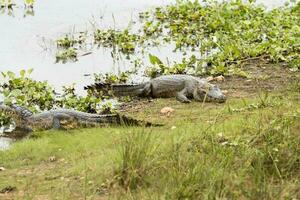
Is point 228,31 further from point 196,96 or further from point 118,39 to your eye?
point 196,96

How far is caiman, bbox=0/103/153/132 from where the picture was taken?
6674mm

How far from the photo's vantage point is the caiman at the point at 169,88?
25.0 ft

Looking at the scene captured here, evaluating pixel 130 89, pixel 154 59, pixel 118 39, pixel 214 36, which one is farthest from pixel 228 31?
pixel 130 89

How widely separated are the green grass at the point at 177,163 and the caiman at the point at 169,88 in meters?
1.69

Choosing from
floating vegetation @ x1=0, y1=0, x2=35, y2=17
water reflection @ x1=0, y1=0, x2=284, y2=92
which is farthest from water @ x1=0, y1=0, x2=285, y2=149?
floating vegetation @ x1=0, y1=0, x2=35, y2=17

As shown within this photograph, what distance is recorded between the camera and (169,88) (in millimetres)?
7906

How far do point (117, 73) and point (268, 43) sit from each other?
244cm

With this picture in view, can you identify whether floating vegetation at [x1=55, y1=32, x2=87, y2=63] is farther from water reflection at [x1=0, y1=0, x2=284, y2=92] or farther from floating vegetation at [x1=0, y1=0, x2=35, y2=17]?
floating vegetation at [x1=0, y1=0, x2=35, y2=17]

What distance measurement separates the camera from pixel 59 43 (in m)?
10.7

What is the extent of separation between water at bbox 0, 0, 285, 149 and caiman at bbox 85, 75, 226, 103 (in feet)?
2.61

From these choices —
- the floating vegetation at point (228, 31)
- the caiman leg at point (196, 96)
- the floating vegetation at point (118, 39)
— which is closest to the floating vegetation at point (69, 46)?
the floating vegetation at point (118, 39)

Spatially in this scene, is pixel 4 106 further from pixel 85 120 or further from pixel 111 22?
pixel 111 22

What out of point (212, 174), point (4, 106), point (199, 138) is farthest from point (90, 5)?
point (212, 174)

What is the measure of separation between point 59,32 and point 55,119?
4.97 m
